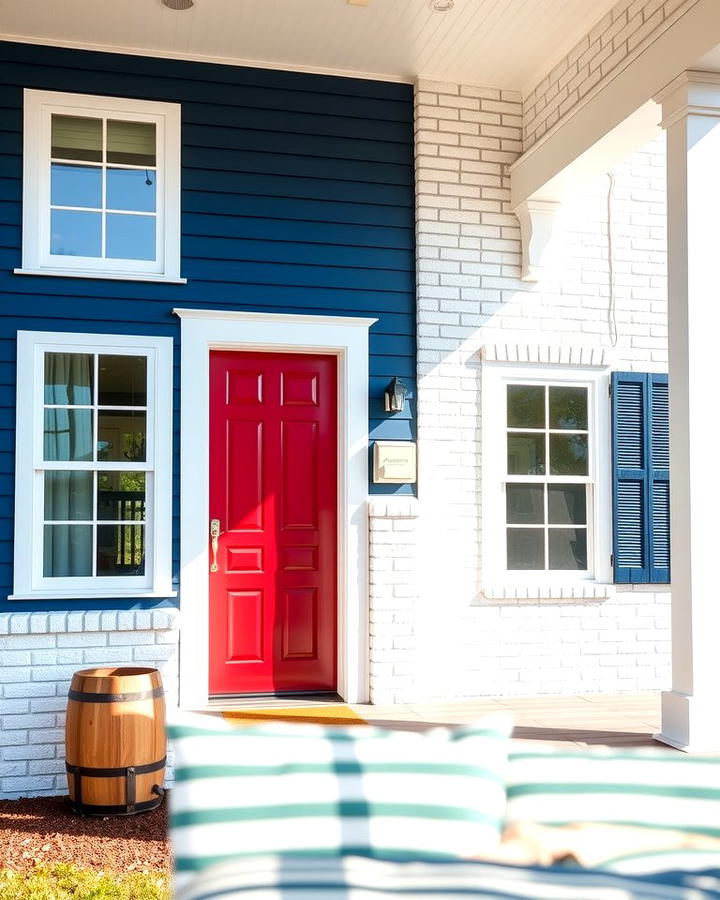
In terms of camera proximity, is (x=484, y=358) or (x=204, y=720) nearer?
(x=204, y=720)

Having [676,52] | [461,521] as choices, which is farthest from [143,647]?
[676,52]

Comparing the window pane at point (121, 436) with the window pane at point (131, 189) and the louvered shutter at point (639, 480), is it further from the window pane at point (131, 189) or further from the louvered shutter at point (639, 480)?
the louvered shutter at point (639, 480)

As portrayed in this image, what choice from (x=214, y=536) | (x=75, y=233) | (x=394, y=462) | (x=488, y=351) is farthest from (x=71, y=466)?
(x=488, y=351)

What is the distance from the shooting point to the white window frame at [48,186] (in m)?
5.47

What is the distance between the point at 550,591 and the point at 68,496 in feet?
9.86

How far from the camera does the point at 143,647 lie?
5188 mm

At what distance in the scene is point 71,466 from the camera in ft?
17.9

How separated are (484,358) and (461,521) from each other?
105cm

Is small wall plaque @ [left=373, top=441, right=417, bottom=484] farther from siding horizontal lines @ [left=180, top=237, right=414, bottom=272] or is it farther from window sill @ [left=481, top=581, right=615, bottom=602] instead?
siding horizontal lines @ [left=180, top=237, right=414, bottom=272]

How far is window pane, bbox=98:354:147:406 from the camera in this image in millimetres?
5539

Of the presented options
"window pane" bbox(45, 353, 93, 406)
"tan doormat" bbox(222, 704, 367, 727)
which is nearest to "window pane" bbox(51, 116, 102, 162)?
"window pane" bbox(45, 353, 93, 406)

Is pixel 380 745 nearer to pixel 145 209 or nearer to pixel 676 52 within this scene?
pixel 676 52

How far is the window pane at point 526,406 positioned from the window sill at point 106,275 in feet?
7.28

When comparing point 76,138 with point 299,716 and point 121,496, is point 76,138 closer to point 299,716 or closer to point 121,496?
point 121,496
